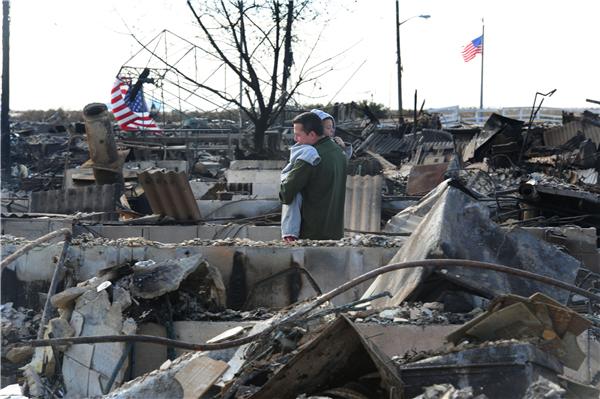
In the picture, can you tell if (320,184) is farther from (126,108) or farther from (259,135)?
(126,108)

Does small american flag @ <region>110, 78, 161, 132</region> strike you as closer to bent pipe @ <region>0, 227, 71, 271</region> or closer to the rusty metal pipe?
the rusty metal pipe

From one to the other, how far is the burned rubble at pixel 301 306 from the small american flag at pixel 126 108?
1285cm

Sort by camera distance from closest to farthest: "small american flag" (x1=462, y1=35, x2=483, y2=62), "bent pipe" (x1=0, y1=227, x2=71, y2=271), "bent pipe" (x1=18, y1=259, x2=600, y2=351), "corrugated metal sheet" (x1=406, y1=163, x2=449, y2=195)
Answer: "bent pipe" (x1=18, y1=259, x2=600, y2=351) < "bent pipe" (x1=0, y1=227, x2=71, y2=271) < "corrugated metal sheet" (x1=406, y1=163, x2=449, y2=195) < "small american flag" (x1=462, y1=35, x2=483, y2=62)

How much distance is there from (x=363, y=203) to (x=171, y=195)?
217 cm

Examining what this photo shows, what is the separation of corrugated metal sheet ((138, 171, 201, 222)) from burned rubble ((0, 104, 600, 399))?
0.02 meters

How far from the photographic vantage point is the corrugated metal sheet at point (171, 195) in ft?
28.8

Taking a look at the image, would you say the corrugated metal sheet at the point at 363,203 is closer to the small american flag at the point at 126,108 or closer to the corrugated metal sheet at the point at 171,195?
the corrugated metal sheet at the point at 171,195

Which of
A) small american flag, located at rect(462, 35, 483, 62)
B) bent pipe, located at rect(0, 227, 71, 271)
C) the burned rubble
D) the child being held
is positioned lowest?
the burned rubble

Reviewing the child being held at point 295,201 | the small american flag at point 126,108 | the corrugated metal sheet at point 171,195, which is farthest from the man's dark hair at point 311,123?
the small american flag at point 126,108

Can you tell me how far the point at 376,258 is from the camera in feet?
20.3

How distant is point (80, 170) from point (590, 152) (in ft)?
31.0

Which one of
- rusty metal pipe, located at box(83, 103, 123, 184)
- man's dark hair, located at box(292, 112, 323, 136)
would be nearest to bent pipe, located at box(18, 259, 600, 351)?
man's dark hair, located at box(292, 112, 323, 136)

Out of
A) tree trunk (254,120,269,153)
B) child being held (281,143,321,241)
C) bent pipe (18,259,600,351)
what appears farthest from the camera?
tree trunk (254,120,269,153)

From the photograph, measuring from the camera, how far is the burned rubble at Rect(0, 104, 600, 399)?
374 centimetres
